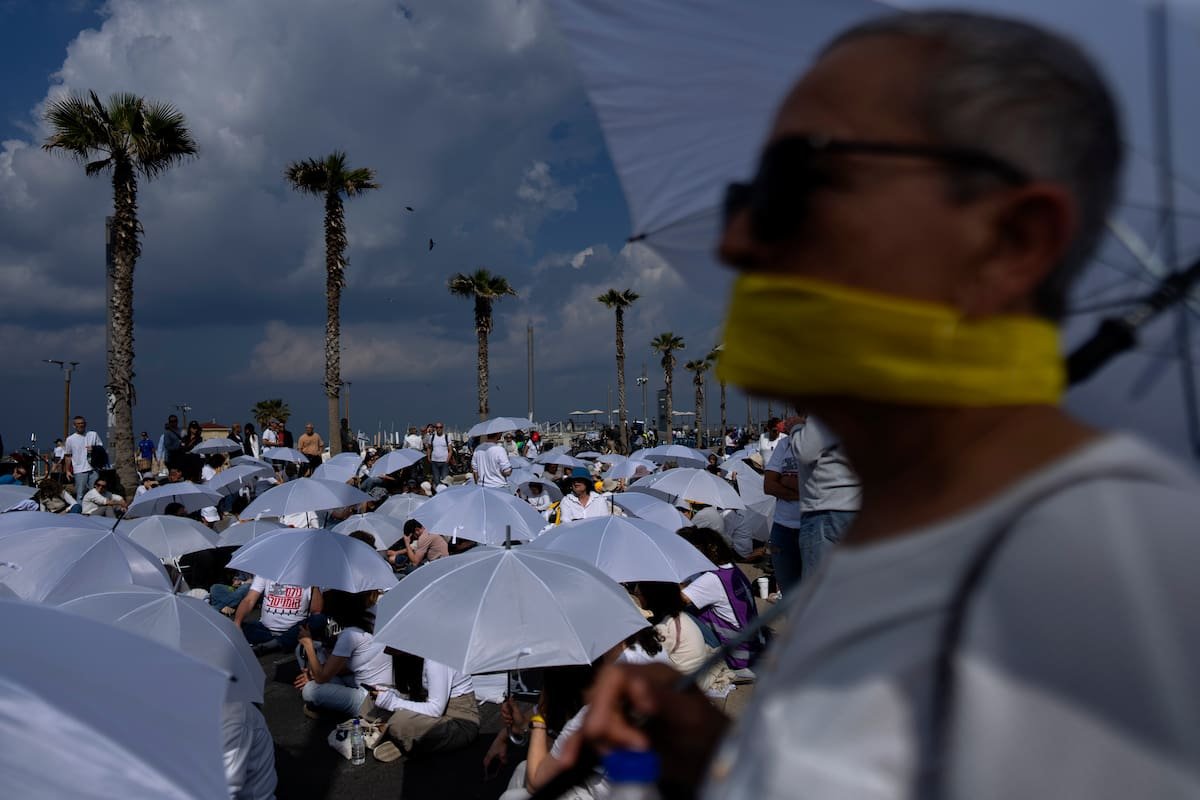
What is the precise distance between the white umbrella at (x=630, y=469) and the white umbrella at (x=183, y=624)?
43.2 ft

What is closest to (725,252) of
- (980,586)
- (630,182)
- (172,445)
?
(980,586)

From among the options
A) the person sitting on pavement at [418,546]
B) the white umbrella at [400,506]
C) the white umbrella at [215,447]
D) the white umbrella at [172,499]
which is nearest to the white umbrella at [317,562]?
the person sitting on pavement at [418,546]

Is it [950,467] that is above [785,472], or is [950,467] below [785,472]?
above

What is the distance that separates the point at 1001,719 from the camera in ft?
2.06

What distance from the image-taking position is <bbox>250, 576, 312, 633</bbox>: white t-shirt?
8.20 meters

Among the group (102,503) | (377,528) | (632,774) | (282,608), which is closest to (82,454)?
(102,503)

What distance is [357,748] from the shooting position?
19.8 feet

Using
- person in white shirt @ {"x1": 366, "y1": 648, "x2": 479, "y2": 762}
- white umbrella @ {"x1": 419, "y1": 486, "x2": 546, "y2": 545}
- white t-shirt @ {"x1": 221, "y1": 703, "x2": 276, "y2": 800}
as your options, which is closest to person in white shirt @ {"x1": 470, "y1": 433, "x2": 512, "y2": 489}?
white umbrella @ {"x1": 419, "y1": 486, "x2": 546, "y2": 545}

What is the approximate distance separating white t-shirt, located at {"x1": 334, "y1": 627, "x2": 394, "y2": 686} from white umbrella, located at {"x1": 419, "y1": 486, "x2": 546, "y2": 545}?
214 centimetres

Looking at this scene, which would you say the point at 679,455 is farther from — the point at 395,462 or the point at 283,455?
the point at 283,455

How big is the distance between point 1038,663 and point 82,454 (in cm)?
1884

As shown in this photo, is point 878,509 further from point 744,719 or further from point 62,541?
point 62,541

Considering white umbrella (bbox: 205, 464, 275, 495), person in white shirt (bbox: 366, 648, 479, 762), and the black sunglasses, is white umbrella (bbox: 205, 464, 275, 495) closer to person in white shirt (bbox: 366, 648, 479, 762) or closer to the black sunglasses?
person in white shirt (bbox: 366, 648, 479, 762)

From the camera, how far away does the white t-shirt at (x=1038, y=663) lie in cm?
60
